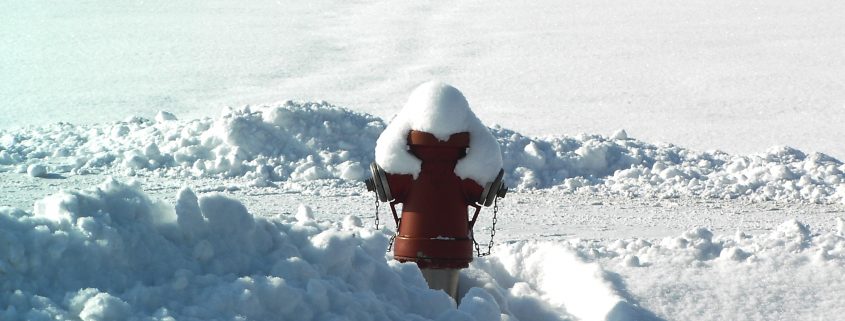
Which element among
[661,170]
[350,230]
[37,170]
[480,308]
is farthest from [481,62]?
[480,308]

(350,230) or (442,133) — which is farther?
(350,230)

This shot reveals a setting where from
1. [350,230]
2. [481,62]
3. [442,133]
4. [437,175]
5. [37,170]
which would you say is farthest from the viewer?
[481,62]

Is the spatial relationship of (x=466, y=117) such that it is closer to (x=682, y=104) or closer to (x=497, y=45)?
(x=682, y=104)

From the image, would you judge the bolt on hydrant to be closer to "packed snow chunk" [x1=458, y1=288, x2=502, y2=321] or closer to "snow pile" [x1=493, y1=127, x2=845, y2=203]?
"packed snow chunk" [x1=458, y1=288, x2=502, y2=321]

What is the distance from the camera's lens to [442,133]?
5.75 metres

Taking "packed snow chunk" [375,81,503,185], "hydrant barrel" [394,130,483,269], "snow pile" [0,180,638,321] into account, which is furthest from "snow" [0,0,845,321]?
"packed snow chunk" [375,81,503,185]

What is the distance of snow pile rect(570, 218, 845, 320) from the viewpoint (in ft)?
19.6

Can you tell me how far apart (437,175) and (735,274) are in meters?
1.98

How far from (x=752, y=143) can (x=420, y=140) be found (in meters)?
12.1

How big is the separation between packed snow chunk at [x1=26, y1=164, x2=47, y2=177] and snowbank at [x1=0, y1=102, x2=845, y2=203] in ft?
0.72

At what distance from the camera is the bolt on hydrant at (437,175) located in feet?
19.0

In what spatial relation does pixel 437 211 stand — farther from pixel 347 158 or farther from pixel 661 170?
pixel 661 170

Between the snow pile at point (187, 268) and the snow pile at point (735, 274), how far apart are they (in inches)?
50.2

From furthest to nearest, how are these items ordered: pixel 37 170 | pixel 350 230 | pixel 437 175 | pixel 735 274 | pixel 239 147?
1. pixel 239 147
2. pixel 37 170
3. pixel 350 230
4. pixel 735 274
5. pixel 437 175
